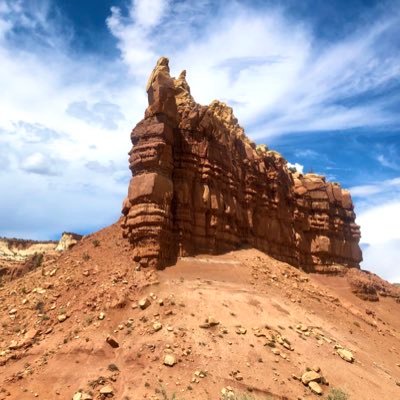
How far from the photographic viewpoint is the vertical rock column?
2759cm

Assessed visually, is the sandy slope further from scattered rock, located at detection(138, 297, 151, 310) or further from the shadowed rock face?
the shadowed rock face

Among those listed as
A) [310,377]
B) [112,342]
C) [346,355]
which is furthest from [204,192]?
[310,377]

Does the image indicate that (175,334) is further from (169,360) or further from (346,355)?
(346,355)

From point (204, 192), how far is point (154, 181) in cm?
515

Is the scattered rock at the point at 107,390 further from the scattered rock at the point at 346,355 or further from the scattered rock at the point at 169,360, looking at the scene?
the scattered rock at the point at 346,355

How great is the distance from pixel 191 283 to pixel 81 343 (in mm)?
7225

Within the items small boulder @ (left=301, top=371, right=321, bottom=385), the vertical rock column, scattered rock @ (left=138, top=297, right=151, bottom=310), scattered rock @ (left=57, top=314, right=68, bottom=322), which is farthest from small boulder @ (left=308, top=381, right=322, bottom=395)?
scattered rock @ (left=57, top=314, right=68, bottom=322)

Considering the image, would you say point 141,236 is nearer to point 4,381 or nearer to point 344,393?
point 4,381

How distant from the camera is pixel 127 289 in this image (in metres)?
25.1

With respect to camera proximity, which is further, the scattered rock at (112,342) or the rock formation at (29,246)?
the rock formation at (29,246)

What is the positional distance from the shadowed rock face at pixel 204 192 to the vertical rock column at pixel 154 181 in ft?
0.20

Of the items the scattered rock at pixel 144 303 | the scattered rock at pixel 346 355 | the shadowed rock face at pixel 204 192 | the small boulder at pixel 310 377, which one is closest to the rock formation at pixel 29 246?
the shadowed rock face at pixel 204 192

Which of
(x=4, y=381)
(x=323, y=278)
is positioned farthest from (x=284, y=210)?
(x=4, y=381)

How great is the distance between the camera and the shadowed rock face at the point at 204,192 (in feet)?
92.9
